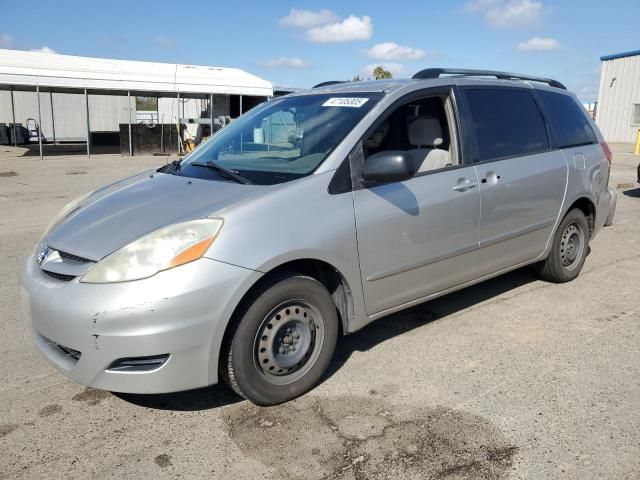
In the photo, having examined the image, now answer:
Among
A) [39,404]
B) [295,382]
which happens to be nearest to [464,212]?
[295,382]

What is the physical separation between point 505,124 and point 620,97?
Result: 1188 inches

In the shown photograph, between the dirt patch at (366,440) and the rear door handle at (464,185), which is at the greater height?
the rear door handle at (464,185)

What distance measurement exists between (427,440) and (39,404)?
214cm

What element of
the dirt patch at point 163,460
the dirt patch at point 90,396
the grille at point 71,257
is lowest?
the dirt patch at point 163,460

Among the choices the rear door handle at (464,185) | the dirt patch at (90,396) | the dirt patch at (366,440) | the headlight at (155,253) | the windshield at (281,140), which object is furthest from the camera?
the rear door handle at (464,185)

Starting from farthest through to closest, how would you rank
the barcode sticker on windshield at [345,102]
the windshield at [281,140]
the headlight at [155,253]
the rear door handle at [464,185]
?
the rear door handle at [464,185]
the barcode sticker on windshield at [345,102]
the windshield at [281,140]
the headlight at [155,253]

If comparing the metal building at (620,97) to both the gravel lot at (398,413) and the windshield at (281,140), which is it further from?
the windshield at (281,140)

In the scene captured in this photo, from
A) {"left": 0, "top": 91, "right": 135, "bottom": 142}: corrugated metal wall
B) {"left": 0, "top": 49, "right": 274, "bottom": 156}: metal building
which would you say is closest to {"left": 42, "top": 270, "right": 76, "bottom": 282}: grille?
{"left": 0, "top": 49, "right": 274, "bottom": 156}: metal building

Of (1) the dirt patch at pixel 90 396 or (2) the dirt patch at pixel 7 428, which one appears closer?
(2) the dirt patch at pixel 7 428

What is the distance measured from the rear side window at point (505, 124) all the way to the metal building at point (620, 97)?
1116 inches

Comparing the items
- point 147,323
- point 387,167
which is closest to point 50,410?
point 147,323

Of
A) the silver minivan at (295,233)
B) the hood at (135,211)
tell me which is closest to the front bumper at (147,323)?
the silver minivan at (295,233)

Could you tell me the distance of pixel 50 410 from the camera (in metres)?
3.03

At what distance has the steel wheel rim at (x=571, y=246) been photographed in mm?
5090
